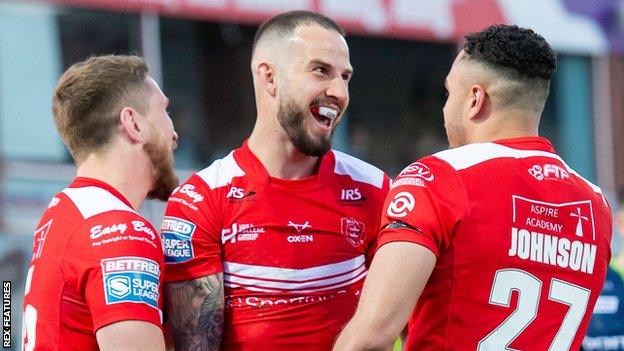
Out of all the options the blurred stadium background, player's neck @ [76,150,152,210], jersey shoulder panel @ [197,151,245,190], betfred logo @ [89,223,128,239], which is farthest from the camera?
the blurred stadium background

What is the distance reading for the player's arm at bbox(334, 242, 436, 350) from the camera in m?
3.53

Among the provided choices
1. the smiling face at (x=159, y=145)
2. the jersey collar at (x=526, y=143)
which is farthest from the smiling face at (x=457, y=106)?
the smiling face at (x=159, y=145)

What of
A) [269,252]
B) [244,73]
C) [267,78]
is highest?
[267,78]

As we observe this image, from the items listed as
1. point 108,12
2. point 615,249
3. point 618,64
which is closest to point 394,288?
point 108,12

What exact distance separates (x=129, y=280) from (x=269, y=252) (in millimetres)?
667

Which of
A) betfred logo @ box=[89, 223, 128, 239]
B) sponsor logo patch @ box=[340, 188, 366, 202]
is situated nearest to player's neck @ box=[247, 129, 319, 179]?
sponsor logo patch @ box=[340, 188, 366, 202]

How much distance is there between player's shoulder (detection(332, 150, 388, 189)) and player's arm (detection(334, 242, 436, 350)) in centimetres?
96

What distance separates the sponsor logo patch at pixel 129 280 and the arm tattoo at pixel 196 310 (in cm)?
38

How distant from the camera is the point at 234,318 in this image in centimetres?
427

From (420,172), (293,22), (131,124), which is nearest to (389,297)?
(420,172)

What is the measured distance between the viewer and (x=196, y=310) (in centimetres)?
417

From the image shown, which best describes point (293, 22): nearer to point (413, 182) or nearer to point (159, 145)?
point (159, 145)

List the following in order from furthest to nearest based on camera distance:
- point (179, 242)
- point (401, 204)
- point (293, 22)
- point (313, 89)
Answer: point (293, 22)
point (313, 89)
point (179, 242)
point (401, 204)

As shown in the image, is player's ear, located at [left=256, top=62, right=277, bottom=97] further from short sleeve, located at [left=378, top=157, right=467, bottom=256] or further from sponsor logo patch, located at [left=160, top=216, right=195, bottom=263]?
short sleeve, located at [left=378, top=157, right=467, bottom=256]
